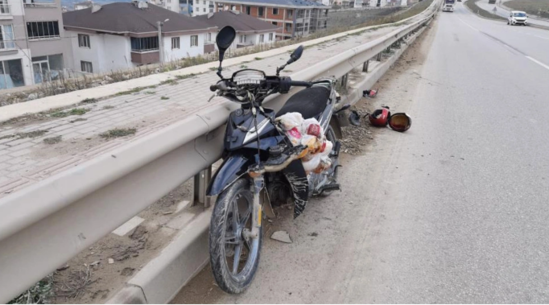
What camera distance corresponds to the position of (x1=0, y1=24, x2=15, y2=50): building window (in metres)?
26.2

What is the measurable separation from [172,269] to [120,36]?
3175 cm

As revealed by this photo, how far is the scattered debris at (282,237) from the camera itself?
3.31 m

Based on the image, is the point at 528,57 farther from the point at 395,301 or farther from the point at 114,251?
the point at 114,251

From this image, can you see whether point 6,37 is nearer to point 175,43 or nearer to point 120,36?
point 120,36

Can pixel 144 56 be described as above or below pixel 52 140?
below

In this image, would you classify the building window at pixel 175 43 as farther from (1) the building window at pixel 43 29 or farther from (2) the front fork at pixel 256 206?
(2) the front fork at pixel 256 206

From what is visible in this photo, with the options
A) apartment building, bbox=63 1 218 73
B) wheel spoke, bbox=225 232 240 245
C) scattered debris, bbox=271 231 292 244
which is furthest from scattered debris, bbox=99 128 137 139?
apartment building, bbox=63 1 218 73

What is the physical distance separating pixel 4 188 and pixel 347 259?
7.36 ft

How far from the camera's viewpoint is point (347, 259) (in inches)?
122

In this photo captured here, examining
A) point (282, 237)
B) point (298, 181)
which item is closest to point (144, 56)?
point (282, 237)

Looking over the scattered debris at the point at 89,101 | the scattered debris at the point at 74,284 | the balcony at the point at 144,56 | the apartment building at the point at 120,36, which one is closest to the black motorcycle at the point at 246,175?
the scattered debris at the point at 74,284

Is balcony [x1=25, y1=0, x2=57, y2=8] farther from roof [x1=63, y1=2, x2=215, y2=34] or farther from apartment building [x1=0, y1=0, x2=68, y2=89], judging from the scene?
roof [x1=63, y1=2, x2=215, y2=34]

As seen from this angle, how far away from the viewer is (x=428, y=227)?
142 inches

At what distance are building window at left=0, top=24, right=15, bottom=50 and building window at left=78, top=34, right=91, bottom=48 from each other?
5859mm
